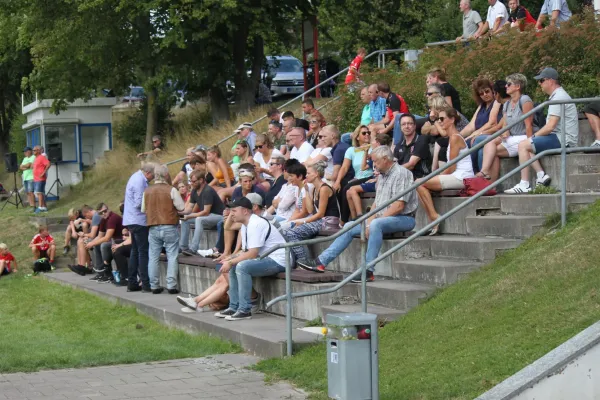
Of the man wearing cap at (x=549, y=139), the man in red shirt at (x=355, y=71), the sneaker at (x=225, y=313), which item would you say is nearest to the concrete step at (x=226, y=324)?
the sneaker at (x=225, y=313)

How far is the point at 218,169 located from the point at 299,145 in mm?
2328

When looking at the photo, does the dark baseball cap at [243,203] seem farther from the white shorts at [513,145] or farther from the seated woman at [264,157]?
the seated woman at [264,157]

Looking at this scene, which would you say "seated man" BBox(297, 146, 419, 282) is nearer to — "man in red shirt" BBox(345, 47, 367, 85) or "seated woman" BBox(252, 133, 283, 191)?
"seated woman" BBox(252, 133, 283, 191)

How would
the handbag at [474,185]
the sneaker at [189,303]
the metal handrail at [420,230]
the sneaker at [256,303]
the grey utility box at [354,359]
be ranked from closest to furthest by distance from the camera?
1. the grey utility box at [354,359]
2. the metal handrail at [420,230]
3. the handbag at [474,185]
4. the sneaker at [256,303]
5. the sneaker at [189,303]

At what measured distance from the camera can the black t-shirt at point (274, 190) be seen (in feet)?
51.0

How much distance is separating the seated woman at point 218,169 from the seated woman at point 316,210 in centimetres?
454

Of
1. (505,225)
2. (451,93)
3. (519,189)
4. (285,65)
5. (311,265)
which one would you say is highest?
(285,65)

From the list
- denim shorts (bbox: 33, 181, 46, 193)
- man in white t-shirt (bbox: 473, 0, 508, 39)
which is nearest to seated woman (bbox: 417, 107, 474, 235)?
man in white t-shirt (bbox: 473, 0, 508, 39)

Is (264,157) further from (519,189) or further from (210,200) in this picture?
(519,189)

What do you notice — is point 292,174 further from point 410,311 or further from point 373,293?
point 410,311

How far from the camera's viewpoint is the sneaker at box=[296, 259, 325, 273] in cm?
1238

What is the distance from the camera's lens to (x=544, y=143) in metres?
12.1

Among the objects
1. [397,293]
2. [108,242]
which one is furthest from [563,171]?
[108,242]

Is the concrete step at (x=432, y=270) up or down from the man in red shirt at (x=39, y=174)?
down
